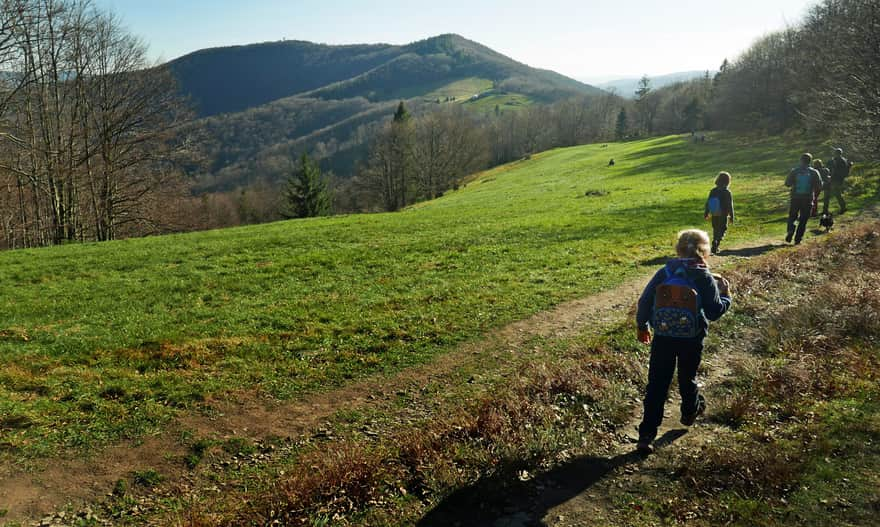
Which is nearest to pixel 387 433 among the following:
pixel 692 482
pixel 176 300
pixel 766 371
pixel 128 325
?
pixel 692 482

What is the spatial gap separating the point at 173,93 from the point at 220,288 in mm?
28222

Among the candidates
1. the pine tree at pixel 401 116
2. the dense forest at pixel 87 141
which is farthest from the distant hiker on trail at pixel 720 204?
the pine tree at pixel 401 116

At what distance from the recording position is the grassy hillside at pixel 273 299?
8648 millimetres

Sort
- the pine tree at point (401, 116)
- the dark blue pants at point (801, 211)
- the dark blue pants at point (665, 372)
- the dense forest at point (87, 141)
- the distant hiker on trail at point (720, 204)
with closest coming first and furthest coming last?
1. the dark blue pants at point (665, 372)
2. the distant hiker on trail at point (720, 204)
3. the dark blue pants at point (801, 211)
4. the dense forest at point (87, 141)
5. the pine tree at point (401, 116)

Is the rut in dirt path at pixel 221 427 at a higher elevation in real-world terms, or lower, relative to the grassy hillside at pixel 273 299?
lower

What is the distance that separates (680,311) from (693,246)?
85cm

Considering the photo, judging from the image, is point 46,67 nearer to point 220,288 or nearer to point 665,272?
point 220,288

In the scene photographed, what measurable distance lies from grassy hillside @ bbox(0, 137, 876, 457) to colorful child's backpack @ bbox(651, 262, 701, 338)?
5515mm

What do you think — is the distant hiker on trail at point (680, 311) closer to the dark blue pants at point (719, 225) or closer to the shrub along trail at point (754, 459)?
the shrub along trail at point (754, 459)

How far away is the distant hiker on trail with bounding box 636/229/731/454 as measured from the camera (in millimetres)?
5930

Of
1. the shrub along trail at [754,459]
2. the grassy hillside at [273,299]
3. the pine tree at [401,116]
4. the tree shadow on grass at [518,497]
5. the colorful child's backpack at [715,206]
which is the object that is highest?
the pine tree at [401,116]

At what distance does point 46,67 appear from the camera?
3094 centimetres

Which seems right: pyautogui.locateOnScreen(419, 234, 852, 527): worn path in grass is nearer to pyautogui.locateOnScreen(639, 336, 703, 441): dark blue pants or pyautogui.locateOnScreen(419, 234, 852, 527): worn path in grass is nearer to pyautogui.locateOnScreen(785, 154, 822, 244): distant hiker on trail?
pyautogui.locateOnScreen(639, 336, 703, 441): dark blue pants

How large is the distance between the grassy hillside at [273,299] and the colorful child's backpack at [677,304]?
18.1ft
